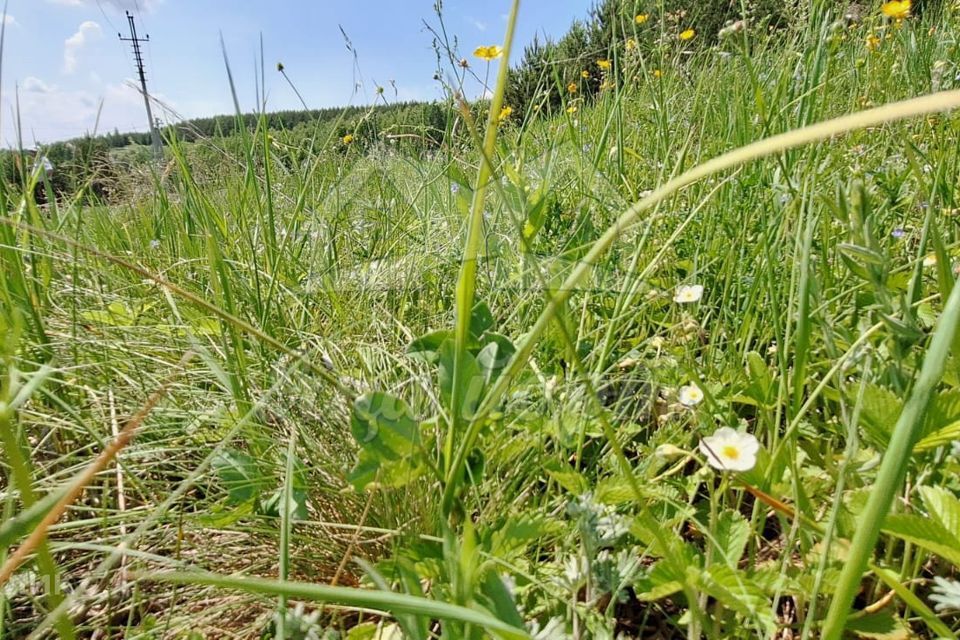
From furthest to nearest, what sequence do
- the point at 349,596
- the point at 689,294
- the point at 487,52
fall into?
the point at 487,52 < the point at 689,294 < the point at 349,596

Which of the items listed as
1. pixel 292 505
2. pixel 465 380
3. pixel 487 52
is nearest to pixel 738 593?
pixel 465 380

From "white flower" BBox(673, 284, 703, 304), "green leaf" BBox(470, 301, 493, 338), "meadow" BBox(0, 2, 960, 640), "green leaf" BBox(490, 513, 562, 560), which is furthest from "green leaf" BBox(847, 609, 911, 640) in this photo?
"green leaf" BBox(470, 301, 493, 338)

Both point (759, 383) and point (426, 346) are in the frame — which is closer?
point (759, 383)

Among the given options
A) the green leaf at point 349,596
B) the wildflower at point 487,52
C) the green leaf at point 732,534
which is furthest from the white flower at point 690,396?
the wildflower at point 487,52

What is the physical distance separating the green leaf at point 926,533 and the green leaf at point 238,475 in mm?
552

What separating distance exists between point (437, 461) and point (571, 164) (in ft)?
3.78

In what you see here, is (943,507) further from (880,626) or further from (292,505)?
(292,505)

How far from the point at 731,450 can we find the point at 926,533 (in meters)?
0.14

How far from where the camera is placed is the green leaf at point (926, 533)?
1.38ft

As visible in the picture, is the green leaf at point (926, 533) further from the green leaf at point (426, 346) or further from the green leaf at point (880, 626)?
the green leaf at point (426, 346)

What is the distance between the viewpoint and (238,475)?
62 cm

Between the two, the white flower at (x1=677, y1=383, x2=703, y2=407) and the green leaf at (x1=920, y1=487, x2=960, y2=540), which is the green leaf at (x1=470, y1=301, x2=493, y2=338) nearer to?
the white flower at (x1=677, y1=383, x2=703, y2=407)

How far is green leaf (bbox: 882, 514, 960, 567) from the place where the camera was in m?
0.42

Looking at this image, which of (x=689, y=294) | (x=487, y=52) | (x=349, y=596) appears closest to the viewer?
(x=349, y=596)
